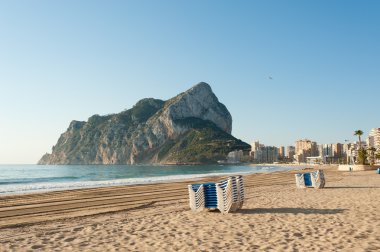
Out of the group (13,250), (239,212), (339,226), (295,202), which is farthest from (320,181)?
(13,250)

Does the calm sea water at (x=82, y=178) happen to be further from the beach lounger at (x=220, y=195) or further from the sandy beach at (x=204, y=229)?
the beach lounger at (x=220, y=195)

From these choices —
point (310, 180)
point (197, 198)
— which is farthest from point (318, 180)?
point (197, 198)

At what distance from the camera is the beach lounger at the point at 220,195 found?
37.1 ft

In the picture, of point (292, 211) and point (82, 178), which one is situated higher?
point (292, 211)

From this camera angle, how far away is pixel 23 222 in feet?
37.0

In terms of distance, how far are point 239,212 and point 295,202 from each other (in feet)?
11.8

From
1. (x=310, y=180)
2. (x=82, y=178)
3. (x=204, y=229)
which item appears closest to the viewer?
(x=204, y=229)

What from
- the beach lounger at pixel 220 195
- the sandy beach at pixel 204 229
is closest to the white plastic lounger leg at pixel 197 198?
the beach lounger at pixel 220 195

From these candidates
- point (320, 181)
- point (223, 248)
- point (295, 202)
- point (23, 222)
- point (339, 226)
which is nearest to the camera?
point (223, 248)

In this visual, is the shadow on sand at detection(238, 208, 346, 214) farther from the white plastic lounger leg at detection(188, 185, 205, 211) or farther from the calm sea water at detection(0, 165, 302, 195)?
the calm sea water at detection(0, 165, 302, 195)

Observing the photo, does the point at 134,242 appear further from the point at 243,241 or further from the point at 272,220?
the point at 272,220

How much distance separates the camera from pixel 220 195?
452 inches

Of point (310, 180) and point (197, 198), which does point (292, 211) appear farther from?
point (310, 180)

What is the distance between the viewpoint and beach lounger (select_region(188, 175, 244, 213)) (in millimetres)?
11301
